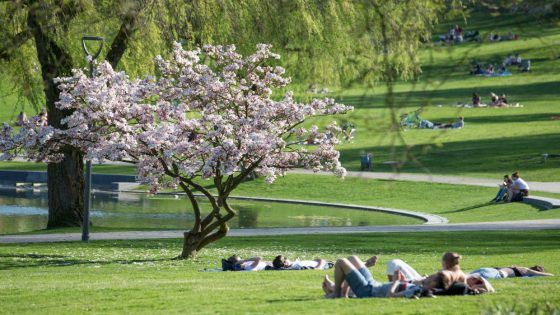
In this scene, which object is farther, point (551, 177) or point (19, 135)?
point (551, 177)

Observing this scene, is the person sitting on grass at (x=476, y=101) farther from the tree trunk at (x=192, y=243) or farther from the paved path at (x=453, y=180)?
the tree trunk at (x=192, y=243)

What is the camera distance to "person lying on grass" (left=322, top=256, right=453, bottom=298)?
545 inches

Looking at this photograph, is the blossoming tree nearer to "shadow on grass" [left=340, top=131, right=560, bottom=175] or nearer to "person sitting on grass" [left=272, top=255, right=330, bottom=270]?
"person sitting on grass" [left=272, top=255, right=330, bottom=270]

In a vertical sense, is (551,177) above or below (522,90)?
below

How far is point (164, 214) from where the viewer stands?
38281mm

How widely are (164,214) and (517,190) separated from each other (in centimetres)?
1153

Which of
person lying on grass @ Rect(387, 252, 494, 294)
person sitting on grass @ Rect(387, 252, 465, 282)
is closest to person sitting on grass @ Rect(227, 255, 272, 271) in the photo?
person sitting on grass @ Rect(387, 252, 465, 282)

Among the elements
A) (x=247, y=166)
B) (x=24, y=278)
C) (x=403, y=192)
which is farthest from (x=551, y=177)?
(x=24, y=278)

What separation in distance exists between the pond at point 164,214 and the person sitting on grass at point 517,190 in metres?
3.74

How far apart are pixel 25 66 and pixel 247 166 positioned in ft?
31.9

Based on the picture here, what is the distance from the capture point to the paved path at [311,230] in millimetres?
28531

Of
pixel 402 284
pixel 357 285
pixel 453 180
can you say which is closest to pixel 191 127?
pixel 357 285

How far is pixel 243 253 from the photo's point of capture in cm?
2439

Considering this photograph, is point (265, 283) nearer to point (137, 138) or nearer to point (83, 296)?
point (83, 296)
